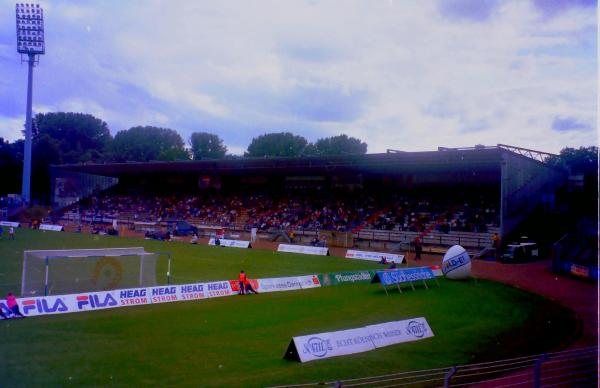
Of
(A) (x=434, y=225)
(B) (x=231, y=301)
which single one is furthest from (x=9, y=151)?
(B) (x=231, y=301)

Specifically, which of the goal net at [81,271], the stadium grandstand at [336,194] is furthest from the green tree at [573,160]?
the goal net at [81,271]

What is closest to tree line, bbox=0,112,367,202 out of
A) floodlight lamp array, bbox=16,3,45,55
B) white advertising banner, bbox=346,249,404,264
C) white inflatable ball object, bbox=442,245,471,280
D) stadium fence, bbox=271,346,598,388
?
floodlight lamp array, bbox=16,3,45,55

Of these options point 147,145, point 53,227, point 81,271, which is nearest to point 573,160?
point 81,271

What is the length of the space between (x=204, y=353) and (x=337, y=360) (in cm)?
369

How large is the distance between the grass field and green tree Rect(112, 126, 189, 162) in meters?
76.4

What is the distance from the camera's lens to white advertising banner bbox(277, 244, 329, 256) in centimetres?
4355

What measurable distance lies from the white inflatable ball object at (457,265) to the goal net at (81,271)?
1577 centimetres

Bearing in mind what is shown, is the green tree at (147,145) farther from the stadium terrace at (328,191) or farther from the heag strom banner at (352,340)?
the heag strom banner at (352,340)

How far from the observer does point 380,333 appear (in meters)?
15.6

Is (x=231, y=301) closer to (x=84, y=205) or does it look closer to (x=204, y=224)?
(x=204, y=224)

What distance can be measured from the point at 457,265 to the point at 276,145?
76430 millimetres

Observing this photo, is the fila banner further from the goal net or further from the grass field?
the goal net

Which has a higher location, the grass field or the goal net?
the goal net

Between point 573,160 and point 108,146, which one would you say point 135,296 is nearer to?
point 573,160
